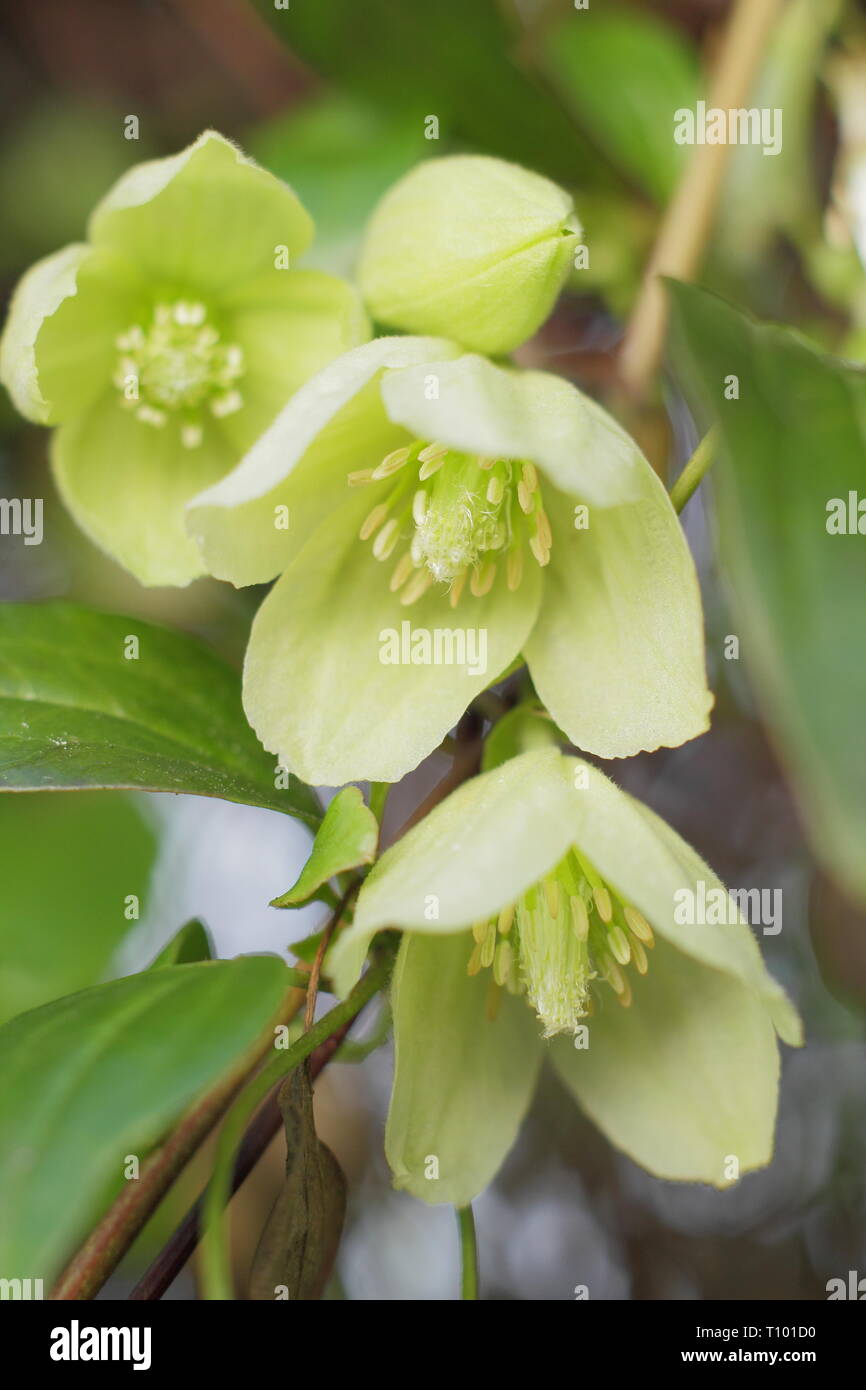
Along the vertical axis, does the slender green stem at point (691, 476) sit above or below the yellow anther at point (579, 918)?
above

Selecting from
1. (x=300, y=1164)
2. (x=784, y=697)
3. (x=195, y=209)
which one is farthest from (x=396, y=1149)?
(x=195, y=209)

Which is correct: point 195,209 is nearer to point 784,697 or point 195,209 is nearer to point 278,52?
point 784,697

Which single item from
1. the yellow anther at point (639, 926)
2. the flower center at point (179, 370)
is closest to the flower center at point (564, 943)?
the yellow anther at point (639, 926)

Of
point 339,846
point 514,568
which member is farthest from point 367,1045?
point 514,568

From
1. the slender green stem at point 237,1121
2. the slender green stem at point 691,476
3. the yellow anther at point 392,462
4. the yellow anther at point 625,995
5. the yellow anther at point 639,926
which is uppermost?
the yellow anther at point 392,462

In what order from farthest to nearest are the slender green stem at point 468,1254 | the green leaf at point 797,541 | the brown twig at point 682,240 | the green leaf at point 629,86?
1. the green leaf at point 629,86
2. the brown twig at point 682,240
3. the slender green stem at point 468,1254
4. the green leaf at point 797,541

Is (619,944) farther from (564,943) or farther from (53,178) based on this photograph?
(53,178)

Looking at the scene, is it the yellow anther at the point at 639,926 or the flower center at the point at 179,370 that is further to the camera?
the flower center at the point at 179,370

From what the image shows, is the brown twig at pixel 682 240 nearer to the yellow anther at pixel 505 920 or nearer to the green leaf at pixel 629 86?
the green leaf at pixel 629 86

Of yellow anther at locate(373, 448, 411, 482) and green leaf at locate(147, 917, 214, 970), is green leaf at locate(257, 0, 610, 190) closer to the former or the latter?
yellow anther at locate(373, 448, 411, 482)
